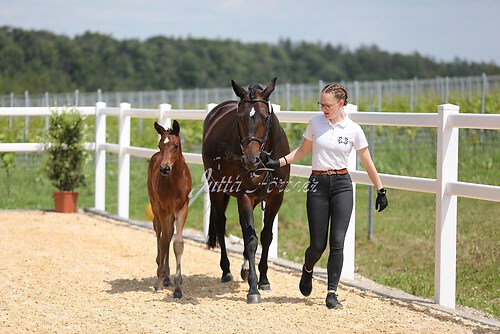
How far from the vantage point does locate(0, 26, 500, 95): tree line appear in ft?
199

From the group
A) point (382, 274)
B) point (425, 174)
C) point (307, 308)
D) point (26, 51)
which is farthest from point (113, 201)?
point (26, 51)

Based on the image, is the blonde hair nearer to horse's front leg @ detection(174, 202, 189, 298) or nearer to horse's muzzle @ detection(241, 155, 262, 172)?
horse's muzzle @ detection(241, 155, 262, 172)

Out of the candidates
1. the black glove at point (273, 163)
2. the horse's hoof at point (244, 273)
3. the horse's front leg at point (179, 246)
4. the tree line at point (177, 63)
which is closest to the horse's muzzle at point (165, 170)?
the horse's front leg at point (179, 246)

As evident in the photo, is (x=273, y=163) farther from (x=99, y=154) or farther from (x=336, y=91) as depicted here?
(x=99, y=154)

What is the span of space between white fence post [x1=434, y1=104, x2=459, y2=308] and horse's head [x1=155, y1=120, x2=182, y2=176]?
2.23m

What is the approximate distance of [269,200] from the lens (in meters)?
7.47

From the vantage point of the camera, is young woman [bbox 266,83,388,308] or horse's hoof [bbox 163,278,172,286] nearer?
young woman [bbox 266,83,388,308]

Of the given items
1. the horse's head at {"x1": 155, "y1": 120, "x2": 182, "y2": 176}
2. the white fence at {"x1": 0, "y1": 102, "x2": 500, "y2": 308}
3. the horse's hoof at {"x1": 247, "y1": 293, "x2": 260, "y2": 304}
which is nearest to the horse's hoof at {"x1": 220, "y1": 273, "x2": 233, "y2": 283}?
the horse's hoof at {"x1": 247, "y1": 293, "x2": 260, "y2": 304}

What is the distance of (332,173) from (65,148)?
722 cm

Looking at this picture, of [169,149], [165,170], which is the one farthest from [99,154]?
[165,170]

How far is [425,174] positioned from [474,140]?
1088 mm

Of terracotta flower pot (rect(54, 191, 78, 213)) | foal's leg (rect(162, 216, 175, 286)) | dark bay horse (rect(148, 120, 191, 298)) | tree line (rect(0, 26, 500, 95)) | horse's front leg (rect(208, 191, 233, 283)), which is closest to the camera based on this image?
dark bay horse (rect(148, 120, 191, 298))

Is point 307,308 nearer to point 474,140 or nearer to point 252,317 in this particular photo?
point 252,317

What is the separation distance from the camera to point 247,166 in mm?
6492
